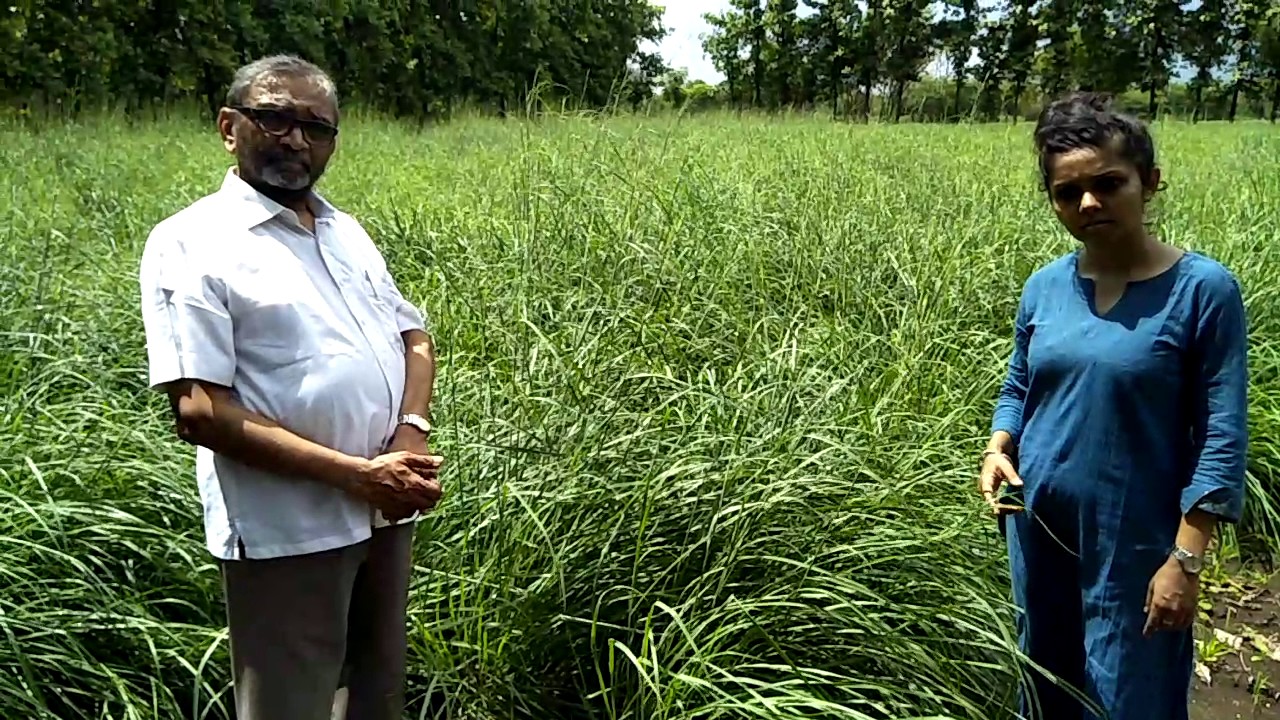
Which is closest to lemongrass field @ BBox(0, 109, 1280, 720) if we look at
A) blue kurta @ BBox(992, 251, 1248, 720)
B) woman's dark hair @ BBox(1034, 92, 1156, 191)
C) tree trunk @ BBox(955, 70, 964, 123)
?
blue kurta @ BBox(992, 251, 1248, 720)

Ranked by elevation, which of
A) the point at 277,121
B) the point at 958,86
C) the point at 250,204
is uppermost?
the point at 958,86

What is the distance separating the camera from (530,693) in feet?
6.70

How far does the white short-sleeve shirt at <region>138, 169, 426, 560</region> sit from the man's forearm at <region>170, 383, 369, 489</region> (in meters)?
0.03

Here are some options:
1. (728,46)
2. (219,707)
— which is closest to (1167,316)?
(219,707)

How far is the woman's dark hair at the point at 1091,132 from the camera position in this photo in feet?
5.26

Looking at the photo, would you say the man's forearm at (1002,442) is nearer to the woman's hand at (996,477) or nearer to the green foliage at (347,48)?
the woman's hand at (996,477)

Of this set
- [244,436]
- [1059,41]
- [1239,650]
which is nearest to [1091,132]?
[244,436]

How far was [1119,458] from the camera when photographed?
5.31 feet

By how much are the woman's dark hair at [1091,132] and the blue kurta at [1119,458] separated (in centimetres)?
20

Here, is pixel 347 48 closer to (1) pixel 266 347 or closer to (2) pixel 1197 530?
(1) pixel 266 347

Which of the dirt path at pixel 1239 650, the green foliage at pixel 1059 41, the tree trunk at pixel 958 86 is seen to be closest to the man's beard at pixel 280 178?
the dirt path at pixel 1239 650

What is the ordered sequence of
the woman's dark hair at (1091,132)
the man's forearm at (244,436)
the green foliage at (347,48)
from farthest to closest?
the green foliage at (347,48) → the woman's dark hair at (1091,132) → the man's forearm at (244,436)

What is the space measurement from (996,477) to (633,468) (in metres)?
0.84

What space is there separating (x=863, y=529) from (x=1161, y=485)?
667 mm
